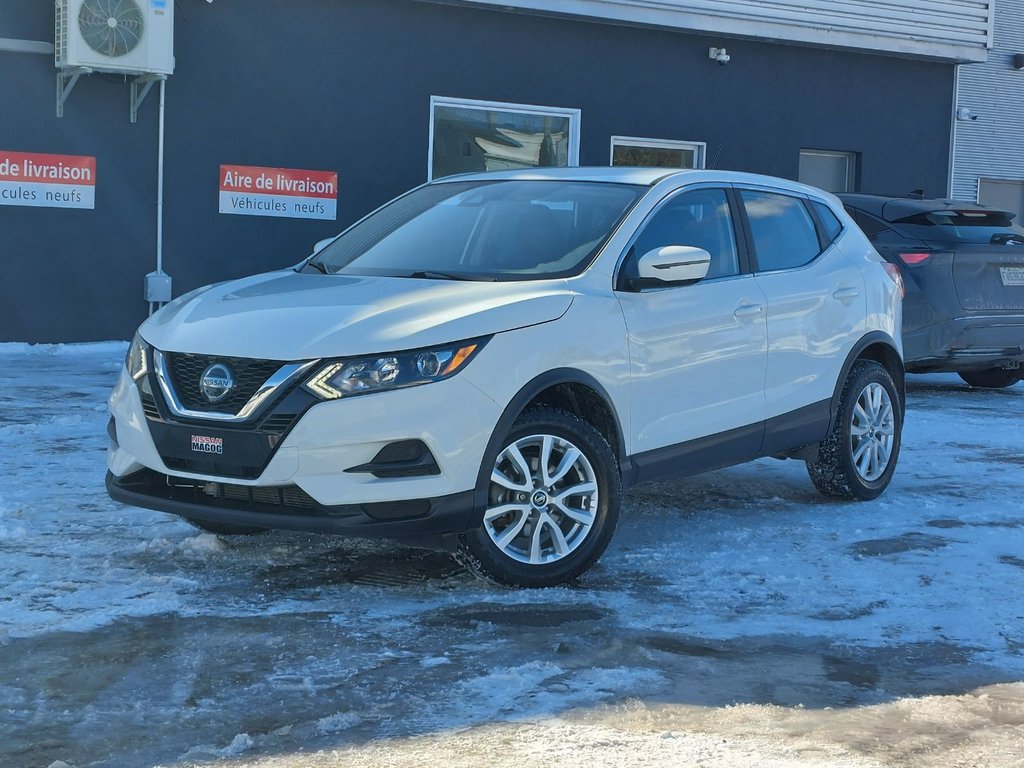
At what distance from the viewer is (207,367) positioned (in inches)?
208

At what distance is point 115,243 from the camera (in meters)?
14.6

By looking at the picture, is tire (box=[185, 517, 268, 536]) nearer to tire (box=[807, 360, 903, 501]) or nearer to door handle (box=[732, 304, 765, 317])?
door handle (box=[732, 304, 765, 317])

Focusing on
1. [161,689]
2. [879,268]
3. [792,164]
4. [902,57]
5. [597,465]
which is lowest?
[161,689]

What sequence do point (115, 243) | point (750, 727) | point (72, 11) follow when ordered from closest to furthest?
point (750, 727)
point (72, 11)
point (115, 243)

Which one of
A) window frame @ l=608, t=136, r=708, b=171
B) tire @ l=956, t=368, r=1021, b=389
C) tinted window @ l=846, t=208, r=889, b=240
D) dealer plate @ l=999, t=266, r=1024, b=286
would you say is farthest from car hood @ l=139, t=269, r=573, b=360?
window frame @ l=608, t=136, r=708, b=171

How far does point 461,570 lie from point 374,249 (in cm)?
167

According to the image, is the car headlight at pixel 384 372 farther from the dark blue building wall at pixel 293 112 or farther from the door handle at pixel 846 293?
the dark blue building wall at pixel 293 112

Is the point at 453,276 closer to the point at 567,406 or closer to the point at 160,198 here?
the point at 567,406

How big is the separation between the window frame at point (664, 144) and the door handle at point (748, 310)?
1062cm

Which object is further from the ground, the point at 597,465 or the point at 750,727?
the point at 597,465

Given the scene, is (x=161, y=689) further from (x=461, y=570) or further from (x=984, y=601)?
(x=984, y=601)

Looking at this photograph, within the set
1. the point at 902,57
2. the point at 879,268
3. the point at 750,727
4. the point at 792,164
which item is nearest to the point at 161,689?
the point at 750,727

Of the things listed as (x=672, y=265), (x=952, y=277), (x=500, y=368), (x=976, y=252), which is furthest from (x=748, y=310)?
(x=976, y=252)

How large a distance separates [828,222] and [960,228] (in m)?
4.59
